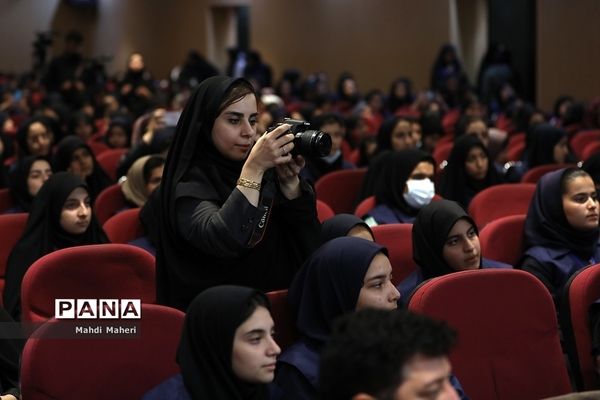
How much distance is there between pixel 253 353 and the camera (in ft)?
8.30

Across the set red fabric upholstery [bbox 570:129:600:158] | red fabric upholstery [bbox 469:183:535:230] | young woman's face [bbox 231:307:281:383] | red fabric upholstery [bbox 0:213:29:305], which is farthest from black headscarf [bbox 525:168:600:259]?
red fabric upholstery [bbox 570:129:600:158]

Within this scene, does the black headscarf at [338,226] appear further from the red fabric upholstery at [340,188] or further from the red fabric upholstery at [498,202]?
the red fabric upholstery at [340,188]

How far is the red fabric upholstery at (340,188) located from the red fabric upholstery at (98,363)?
3.65 metres

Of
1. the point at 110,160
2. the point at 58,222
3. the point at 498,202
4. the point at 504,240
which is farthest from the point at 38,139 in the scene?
the point at 504,240

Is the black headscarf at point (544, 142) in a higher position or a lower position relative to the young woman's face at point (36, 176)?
lower

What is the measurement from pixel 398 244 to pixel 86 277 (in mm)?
1376

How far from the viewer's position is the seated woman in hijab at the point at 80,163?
6547mm

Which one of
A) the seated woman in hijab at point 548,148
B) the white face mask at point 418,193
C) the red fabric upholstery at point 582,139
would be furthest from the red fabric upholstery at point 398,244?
the red fabric upholstery at point 582,139

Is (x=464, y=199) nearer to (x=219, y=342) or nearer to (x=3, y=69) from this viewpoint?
(x=219, y=342)

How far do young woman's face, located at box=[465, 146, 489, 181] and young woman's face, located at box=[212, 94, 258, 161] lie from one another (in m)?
3.69

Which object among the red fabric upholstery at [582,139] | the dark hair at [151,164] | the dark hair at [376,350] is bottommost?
the red fabric upholstery at [582,139]

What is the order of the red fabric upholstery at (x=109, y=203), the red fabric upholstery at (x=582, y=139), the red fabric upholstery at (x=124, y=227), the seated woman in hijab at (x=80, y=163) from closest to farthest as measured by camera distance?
the red fabric upholstery at (x=124, y=227), the red fabric upholstery at (x=109, y=203), the seated woman in hijab at (x=80, y=163), the red fabric upholstery at (x=582, y=139)

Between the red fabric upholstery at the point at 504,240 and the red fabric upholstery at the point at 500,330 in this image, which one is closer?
the red fabric upholstery at the point at 500,330

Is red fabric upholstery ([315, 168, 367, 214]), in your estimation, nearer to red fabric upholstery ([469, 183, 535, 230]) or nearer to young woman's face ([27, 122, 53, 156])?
red fabric upholstery ([469, 183, 535, 230])
